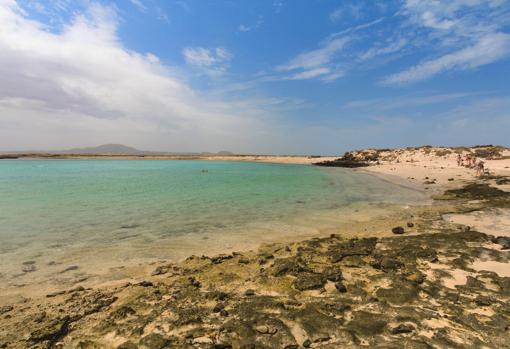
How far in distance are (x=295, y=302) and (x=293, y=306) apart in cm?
16

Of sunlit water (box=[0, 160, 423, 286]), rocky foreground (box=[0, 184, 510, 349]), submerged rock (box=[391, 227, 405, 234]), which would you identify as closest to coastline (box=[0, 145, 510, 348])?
rocky foreground (box=[0, 184, 510, 349])

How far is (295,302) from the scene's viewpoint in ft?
19.7

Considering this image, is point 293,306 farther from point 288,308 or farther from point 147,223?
point 147,223

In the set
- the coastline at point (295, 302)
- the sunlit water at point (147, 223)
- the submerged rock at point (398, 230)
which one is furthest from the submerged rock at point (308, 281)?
the submerged rock at point (398, 230)

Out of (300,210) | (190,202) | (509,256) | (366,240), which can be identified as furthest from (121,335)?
(190,202)

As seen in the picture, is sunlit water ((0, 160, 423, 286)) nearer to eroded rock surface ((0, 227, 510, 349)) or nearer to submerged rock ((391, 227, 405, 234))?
eroded rock surface ((0, 227, 510, 349))

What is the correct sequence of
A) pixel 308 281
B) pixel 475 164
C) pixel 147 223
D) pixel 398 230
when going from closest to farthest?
pixel 308 281, pixel 398 230, pixel 147 223, pixel 475 164

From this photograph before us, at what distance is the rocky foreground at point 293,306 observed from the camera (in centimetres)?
479

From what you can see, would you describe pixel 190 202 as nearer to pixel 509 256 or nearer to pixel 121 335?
pixel 121 335

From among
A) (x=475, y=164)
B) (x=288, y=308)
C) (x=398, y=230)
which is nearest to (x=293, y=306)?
(x=288, y=308)

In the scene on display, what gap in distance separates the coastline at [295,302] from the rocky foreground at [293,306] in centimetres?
2

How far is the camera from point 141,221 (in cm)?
1455

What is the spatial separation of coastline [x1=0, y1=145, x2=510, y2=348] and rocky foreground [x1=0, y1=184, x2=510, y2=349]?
0.02 metres

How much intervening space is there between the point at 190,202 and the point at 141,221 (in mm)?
5767
